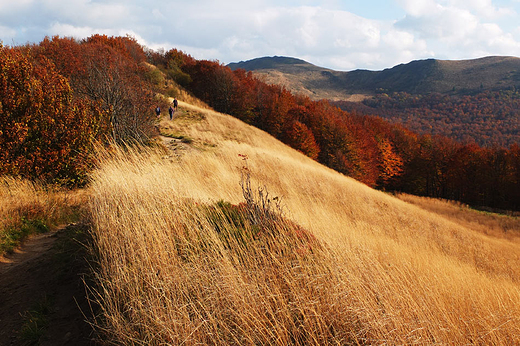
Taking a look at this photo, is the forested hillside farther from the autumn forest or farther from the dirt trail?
the dirt trail

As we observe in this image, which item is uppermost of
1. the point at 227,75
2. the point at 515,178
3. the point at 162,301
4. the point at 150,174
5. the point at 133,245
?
the point at 227,75

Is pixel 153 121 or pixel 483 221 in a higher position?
pixel 153 121

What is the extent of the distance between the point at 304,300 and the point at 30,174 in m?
8.66

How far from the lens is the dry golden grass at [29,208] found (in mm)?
5500

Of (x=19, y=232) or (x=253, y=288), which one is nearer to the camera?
(x=253, y=288)

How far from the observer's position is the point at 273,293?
9.89 feet

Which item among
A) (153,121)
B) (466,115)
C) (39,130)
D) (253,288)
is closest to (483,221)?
(253,288)

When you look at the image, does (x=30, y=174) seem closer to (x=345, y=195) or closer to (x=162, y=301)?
(x=162, y=301)

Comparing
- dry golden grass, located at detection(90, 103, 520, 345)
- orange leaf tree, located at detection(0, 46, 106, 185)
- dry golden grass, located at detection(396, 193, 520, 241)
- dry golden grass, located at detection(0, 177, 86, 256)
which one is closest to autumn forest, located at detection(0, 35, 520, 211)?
orange leaf tree, located at detection(0, 46, 106, 185)

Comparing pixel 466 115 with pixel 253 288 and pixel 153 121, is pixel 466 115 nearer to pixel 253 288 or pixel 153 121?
pixel 153 121

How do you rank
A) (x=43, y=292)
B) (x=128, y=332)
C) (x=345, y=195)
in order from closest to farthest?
(x=128, y=332)
(x=43, y=292)
(x=345, y=195)

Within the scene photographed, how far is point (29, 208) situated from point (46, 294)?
3.64 metres

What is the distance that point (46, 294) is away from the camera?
377 cm

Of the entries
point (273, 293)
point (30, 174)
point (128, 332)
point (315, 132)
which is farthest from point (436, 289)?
point (315, 132)
